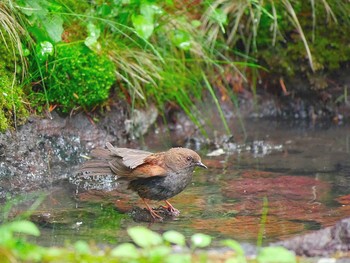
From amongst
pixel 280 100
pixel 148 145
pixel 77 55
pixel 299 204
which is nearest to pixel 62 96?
pixel 77 55

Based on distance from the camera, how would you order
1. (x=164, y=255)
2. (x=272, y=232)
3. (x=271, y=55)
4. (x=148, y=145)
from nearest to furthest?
(x=164, y=255) → (x=272, y=232) → (x=148, y=145) → (x=271, y=55)

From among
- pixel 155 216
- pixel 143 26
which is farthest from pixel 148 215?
pixel 143 26

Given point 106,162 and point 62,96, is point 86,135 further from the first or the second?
point 106,162

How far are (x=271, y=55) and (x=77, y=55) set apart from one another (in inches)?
130

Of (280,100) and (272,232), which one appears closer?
(272,232)

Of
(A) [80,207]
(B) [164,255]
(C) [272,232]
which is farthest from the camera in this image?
(A) [80,207]

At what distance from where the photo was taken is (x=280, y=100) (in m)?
10.6

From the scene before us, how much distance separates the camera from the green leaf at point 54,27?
23.8 feet

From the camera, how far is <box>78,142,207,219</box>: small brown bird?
6207 mm

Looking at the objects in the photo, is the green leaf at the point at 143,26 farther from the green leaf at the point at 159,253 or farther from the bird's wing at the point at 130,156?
the green leaf at the point at 159,253

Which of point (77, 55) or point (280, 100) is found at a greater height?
point (77, 55)

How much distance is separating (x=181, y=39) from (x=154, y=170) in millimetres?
2798

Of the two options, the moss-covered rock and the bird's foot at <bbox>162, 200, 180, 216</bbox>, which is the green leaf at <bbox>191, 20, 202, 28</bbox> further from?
the bird's foot at <bbox>162, 200, 180, 216</bbox>

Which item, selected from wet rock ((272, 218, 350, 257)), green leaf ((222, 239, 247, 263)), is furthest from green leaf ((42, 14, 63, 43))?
green leaf ((222, 239, 247, 263))
